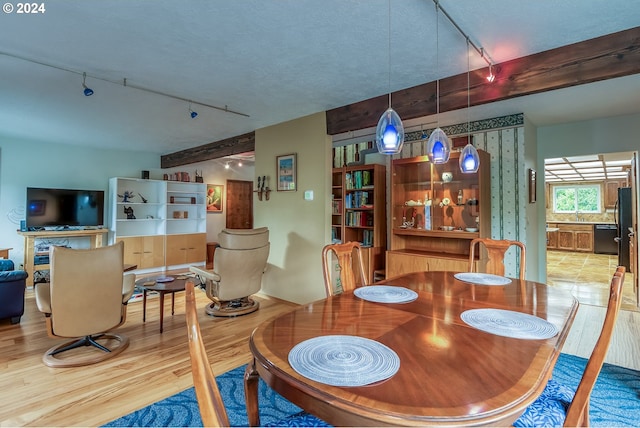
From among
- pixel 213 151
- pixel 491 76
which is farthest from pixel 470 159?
pixel 213 151

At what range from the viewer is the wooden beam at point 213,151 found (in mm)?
5023

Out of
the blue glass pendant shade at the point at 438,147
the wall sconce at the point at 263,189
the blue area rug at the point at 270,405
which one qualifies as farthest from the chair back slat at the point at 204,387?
the wall sconce at the point at 263,189

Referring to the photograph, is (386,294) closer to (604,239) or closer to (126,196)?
(126,196)

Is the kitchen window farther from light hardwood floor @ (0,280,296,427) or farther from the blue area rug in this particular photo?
light hardwood floor @ (0,280,296,427)

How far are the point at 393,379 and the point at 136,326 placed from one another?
132 inches

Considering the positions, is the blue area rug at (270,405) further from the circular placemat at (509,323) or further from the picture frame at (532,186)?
the picture frame at (532,186)

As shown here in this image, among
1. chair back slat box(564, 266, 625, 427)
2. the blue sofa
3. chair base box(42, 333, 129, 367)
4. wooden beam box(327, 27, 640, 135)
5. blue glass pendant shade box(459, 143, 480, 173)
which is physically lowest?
chair base box(42, 333, 129, 367)

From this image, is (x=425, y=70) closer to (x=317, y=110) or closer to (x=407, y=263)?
(x=317, y=110)

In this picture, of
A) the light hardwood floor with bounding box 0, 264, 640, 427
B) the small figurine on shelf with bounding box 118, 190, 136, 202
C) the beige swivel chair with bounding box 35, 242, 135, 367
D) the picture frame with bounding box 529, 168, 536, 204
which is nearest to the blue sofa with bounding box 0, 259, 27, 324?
the light hardwood floor with bounding box 0, 264, 640, 427

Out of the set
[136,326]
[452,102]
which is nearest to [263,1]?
[452,102]

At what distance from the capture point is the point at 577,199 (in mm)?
9758

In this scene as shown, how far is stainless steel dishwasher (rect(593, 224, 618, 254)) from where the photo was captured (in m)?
8.55

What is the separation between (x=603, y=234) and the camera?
8.69 meters

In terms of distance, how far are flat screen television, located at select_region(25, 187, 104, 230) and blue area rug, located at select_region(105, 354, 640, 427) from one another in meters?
5.12
